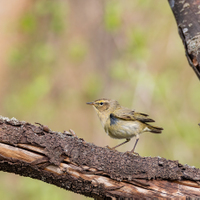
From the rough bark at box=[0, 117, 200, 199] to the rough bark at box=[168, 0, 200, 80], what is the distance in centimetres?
114

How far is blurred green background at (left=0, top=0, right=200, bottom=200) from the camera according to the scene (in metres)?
6.64

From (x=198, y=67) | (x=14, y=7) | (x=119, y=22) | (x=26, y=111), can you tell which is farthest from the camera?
(x=14, y=7)

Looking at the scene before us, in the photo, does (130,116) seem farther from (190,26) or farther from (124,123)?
(190,26)

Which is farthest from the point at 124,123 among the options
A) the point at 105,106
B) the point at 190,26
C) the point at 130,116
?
the point at 190,26

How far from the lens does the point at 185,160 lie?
6734 mm

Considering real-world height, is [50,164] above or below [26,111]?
below

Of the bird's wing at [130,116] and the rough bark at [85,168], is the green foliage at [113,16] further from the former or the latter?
the rough bark at [85,168]

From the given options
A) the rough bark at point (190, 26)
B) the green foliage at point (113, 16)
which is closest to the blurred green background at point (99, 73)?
the green foliage at point (113, 16)

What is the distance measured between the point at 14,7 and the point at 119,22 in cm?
466

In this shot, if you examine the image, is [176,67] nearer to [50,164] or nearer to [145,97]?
[145,97]

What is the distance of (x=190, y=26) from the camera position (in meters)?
3.07

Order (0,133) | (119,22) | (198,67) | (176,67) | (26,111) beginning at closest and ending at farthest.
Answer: (0,133), (198,67), (119,22), (26,111), (176,67)

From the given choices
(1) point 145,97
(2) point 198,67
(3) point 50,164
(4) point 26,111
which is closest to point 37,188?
(4) point 26,111

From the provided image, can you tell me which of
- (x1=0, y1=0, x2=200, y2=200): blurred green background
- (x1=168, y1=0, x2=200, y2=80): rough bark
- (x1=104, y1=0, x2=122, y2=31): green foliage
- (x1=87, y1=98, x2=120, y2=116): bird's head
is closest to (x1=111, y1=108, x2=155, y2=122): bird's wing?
(x1=87, y1=98, x2=120, y2=116): bird's head
